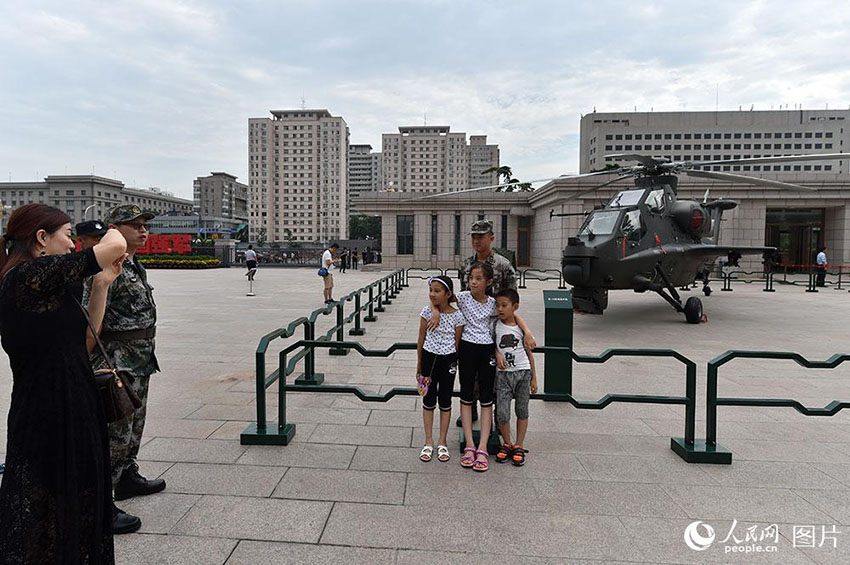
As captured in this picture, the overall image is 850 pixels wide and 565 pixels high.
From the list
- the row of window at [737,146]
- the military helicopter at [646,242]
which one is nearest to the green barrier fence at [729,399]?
the military helicopter at [646,242]

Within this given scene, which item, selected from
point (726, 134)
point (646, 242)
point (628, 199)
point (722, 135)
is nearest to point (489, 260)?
point (646, 242)

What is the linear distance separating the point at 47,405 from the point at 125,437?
1.16 metres

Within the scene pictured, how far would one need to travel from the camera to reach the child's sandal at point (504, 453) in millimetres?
4035

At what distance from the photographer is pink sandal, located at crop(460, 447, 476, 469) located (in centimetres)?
390

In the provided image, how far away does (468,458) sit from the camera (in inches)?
155

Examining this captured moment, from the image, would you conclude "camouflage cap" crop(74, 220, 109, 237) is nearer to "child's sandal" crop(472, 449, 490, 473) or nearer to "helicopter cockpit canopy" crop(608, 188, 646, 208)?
"child's sandal" crop(472, 449, 490, 473)

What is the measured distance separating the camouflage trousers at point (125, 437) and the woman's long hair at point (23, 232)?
3.43 ft

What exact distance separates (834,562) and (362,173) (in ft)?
563

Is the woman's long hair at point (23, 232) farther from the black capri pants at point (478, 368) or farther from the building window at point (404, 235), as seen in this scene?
the building window at point (404, 235)

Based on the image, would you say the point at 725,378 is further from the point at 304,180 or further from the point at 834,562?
the point at 304,180

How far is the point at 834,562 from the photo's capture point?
8.99ft

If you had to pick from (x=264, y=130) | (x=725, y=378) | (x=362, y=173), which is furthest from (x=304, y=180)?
(x=725, y=378)

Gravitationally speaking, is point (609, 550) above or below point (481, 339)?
below

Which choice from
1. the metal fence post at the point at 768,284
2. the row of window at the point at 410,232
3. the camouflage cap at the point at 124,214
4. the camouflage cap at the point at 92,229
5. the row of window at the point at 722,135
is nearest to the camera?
the camouflage cap at the point at 92,229
